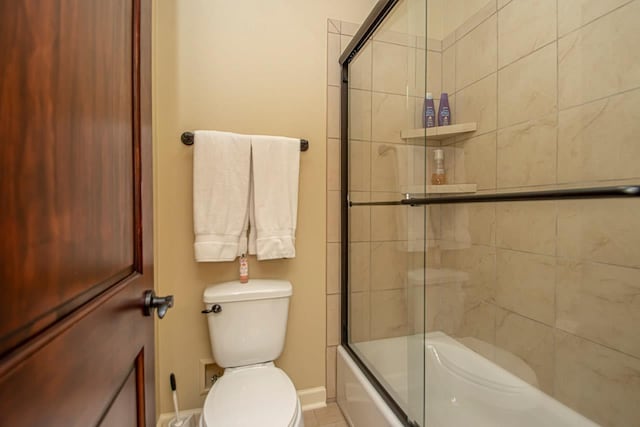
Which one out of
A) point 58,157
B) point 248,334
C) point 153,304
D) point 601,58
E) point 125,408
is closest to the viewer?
point 58,157

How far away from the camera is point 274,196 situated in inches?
52.3

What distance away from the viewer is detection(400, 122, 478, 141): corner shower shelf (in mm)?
1145

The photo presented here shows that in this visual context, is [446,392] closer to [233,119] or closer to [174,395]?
[174,395]

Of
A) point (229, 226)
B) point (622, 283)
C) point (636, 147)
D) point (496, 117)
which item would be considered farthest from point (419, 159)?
point (229, 226)

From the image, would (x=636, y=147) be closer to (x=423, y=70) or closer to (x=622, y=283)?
(x=622, y=283)

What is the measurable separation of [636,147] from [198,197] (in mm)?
1483

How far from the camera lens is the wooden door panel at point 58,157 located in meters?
0.24

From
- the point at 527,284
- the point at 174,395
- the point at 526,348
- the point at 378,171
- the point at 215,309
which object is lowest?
the point at 174,395

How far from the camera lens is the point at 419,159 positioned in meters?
1.11

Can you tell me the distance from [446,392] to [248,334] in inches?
34.0

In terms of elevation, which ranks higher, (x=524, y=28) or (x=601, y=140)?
(x=524, y=28)

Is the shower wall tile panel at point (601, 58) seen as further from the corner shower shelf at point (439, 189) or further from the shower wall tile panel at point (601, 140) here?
the corner shower shelf at point (439, 189)

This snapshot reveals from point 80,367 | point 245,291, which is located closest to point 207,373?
point 245,291

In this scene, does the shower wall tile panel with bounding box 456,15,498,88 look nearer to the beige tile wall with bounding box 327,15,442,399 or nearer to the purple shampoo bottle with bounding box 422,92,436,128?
the beige tile wall with bounding box 327,15,442,399
